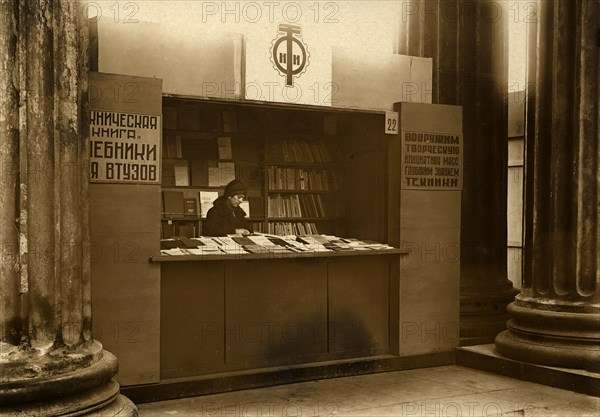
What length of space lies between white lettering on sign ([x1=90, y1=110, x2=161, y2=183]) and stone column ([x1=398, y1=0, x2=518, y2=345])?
3618 millimetres

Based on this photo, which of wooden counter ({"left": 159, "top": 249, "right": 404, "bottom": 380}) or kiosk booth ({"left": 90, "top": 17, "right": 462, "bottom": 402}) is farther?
wooden counter ({"left": 159, "top": 249, "right": 404, "bottom": 380})

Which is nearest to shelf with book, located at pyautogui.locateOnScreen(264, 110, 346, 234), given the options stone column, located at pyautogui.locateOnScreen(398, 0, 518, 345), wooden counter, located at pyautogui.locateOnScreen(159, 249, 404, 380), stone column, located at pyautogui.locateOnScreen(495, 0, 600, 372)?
stone column, located at pyautogui.locateOnScreen(398, 0, 518, 345)

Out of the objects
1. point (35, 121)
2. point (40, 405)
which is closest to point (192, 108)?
point (35, 121)

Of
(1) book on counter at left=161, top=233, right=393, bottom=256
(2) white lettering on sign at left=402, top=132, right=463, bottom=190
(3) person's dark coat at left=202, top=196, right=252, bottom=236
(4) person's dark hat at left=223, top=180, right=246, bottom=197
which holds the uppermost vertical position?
(2) white lettering on sign at left=402, top=132, right=463, bottom=190

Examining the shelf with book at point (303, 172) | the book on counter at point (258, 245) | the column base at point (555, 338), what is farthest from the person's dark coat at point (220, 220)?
the column base at point (555, 338)

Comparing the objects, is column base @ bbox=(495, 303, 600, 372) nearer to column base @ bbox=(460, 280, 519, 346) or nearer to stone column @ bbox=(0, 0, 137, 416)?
column base @ bbox=(460, 280, 519, 346)

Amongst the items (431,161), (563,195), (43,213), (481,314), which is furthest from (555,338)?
(43,213)

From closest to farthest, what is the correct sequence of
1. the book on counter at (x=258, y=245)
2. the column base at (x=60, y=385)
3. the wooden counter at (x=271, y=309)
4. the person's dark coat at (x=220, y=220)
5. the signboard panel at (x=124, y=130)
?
the column base at (x=60, y=385) < the signboard panel at (x=124, y=130) < the wooden counter at (x=271, y=309) < the book on counter at (x=258, y=245) < the person's dark coat at (x=220, y=220)

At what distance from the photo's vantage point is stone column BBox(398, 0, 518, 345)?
7.64 metres

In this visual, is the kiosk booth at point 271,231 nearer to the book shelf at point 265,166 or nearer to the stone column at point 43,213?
the book shelf at point 265,166

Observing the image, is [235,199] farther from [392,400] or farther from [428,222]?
[392,400]

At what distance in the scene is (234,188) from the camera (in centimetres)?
730

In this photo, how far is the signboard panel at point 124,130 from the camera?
5004mm

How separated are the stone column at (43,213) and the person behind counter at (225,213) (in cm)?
333
